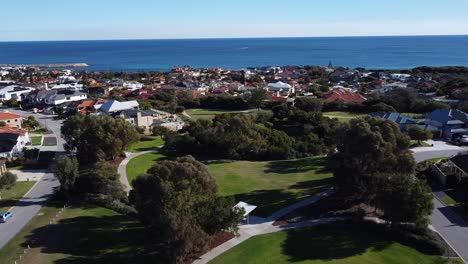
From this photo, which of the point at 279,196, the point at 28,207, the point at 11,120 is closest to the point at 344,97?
the point at 279,196

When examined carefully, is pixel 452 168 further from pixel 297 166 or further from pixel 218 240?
pixel 218 240

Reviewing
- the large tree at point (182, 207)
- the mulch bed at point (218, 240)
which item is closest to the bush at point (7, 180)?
the large tree at point (182, 207)

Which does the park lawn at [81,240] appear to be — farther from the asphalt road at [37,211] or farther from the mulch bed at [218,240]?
the mulch bed at [218,240]

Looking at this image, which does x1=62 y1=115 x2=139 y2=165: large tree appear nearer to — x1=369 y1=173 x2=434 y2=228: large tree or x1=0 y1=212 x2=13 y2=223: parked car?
x1=0 y1=212 x2=13 y2=223: parked car

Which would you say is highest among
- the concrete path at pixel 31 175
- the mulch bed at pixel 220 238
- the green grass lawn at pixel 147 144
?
the mulch bed at pixel 220 238

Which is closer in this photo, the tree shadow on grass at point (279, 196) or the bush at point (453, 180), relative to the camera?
the tree shadow on grass at point (279, 196)

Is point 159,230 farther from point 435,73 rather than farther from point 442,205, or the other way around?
point 435,73

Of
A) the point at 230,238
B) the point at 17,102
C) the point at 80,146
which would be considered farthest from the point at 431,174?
the point at 17,102
